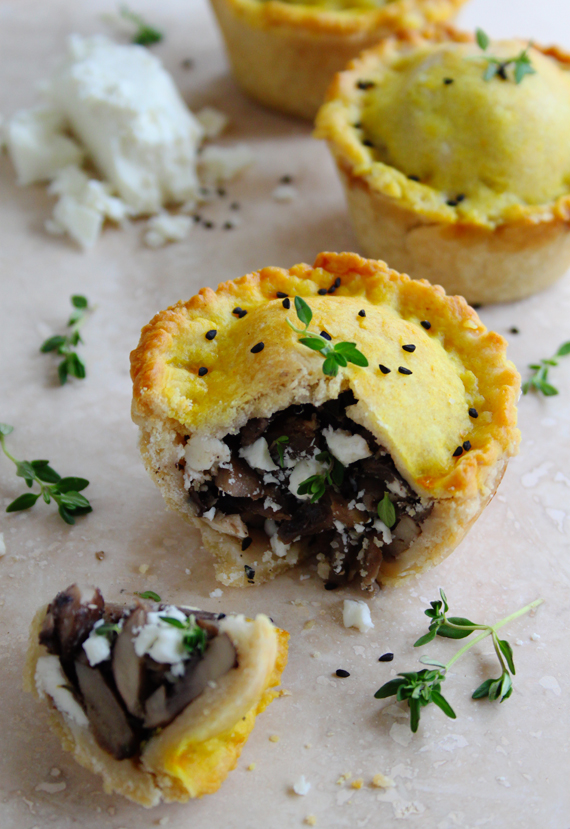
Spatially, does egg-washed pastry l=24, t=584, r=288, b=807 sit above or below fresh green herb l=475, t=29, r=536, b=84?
below

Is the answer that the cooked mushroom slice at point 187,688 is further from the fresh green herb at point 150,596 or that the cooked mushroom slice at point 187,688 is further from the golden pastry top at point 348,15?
the golden pastry top at point 348,15

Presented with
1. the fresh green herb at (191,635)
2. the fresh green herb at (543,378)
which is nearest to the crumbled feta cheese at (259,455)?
the fresh green herb at (191,635)

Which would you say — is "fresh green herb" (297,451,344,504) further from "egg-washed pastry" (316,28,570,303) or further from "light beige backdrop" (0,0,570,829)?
→ "egg-washed pastry" (316,28,570,303)

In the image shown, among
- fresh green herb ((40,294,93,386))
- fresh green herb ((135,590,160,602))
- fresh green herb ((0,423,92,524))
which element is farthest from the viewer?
fresh green herb ((40,294,93,386))

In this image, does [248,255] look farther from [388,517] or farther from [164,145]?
[388,517]

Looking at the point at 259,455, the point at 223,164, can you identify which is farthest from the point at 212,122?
the point at 259,455

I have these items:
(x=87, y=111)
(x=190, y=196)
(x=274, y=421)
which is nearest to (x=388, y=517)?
(x=274, y=421)

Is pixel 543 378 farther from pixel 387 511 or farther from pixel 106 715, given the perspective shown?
pixel 106 715

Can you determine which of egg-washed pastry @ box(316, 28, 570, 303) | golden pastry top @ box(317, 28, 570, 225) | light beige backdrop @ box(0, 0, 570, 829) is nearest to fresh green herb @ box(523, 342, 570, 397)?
light beige backdrop @ box(0, 0, 570, 829)
